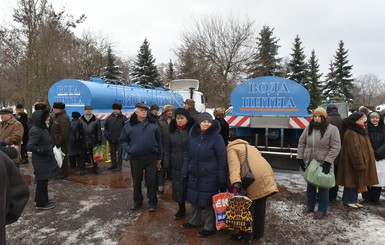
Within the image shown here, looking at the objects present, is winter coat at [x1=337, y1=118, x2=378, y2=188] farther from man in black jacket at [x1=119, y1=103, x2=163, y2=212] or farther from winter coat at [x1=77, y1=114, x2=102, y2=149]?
winter coat at [x1=77, y1=114, x2=102, y2=149]

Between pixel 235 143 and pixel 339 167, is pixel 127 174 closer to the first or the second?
pixel 235 143

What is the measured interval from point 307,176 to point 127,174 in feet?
14.6

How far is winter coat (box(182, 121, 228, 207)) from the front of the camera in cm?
338

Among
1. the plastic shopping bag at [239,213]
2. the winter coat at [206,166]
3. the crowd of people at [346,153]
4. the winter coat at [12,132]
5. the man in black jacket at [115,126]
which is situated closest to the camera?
the plastic shopping bag at [239,213]

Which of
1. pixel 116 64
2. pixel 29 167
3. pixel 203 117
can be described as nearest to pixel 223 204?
pixel 203 117

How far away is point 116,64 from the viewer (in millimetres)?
36250

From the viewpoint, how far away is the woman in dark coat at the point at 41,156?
443 centimetres

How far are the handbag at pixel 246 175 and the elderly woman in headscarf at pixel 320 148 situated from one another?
1.57m

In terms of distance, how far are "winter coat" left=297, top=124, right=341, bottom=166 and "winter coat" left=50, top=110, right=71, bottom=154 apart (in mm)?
5216

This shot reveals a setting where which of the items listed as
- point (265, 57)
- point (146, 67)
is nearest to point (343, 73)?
point (265, 57)

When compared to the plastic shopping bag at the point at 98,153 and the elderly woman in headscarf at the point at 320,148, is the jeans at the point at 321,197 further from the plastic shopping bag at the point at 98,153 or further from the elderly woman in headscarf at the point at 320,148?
the plastic shopping bag at the point at 98,153

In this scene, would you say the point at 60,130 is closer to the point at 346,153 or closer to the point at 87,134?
the point at 87,134

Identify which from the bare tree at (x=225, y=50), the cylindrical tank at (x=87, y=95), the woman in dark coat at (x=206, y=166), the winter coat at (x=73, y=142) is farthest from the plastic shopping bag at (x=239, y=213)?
the bare tree at (x=225, y=50)

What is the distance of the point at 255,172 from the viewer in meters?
3.24
